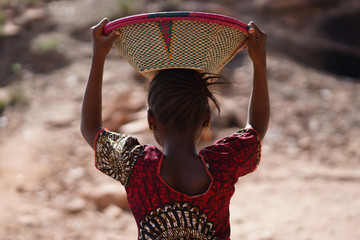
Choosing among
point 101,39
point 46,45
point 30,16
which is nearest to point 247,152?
point 101,39

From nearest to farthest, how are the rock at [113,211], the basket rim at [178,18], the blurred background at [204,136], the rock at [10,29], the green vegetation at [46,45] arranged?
the basket rim at [178,18] < the blurred background at [204,136] < the rock at [113,211] < the green vegetation at [46,45] < the rock at [10,29]

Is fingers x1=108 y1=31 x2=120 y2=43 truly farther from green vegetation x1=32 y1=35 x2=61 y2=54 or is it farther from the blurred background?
green vegetation x1=32 y1=35 x2=61 y2=54

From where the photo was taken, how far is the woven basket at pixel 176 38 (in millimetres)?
1329

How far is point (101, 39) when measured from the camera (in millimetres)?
1460

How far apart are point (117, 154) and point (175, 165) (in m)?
0.20

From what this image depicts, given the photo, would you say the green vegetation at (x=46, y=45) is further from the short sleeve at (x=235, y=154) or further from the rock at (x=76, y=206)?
the short sleeve at (x=235, y=154)

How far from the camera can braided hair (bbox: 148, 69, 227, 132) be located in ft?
4.51

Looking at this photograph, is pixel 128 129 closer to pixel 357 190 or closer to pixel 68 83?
Result: pixel 68 83

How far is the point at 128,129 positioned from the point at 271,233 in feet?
7.39

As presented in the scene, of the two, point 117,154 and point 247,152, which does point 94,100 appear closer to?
point 117,154

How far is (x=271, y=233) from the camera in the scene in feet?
11.5

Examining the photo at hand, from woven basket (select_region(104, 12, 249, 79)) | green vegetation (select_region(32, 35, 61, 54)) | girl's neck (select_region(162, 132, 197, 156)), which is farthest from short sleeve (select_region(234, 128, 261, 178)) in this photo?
green vegetation (select_region(32, 35, 61, 54))

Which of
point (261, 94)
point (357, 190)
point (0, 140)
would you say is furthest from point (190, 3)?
point (261, 94)

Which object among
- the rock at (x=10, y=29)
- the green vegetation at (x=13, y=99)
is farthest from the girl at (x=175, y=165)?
the rock at (x=10, y=29)
